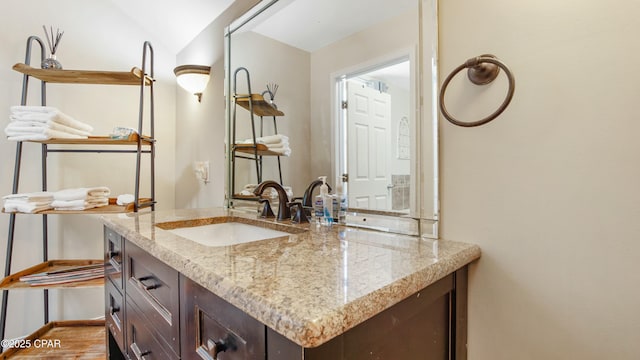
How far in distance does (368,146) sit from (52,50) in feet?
6.58

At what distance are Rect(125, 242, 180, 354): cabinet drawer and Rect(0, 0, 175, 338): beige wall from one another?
1336 millimetres

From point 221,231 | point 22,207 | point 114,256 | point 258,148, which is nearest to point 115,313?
point 114,256

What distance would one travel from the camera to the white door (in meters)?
1.01

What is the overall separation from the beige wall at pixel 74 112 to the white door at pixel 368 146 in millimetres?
1882

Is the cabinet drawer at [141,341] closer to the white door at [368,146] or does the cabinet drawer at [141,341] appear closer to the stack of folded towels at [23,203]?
the white door at [368,146]

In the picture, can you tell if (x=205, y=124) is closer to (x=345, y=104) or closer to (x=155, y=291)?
(x=345, y=104)

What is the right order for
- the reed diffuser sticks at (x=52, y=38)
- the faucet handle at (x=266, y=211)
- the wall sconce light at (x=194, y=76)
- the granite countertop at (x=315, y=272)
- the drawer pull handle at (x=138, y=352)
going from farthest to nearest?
the wall sconce light at (x=194, y=76), the reed diffuser sticks at (x=52, y=38), the faucet handle at (x=266, y=211), the drawer pull handle at (x=138, y=352), the granite countertop at (x=315, y=272)

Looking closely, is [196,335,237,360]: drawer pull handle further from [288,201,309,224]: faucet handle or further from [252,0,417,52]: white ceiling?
[252,0,417,52]: white ceiling

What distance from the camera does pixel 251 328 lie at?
20.6 inches

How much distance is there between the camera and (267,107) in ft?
5.09

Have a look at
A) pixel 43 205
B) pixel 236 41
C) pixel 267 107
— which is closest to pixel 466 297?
pixel 267 107

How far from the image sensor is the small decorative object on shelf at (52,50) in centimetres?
174

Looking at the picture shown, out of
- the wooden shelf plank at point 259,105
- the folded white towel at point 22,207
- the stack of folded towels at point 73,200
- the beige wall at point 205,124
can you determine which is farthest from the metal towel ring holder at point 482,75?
the folded white towel at point 22,207

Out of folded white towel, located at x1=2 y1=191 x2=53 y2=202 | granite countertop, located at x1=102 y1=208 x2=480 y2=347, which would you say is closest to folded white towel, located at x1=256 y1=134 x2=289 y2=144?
granite countertop, located at x1=102 y1=208 x2=480 y2=347
